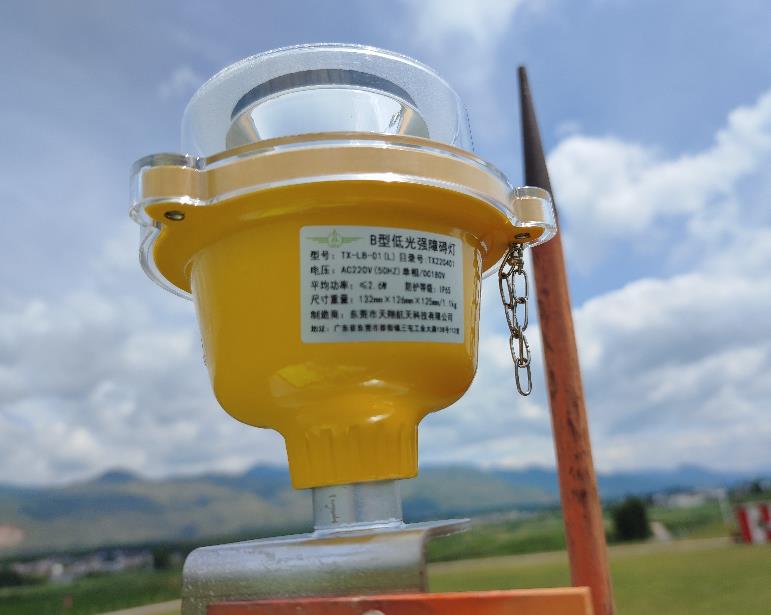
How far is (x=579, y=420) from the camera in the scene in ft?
5.51

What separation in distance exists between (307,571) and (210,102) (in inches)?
31.6

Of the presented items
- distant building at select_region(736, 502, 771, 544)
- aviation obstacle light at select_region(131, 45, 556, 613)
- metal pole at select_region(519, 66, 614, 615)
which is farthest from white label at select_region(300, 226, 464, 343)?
distant building at select_region(736, 502, 771, 544)

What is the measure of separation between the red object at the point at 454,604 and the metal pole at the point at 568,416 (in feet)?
3.63

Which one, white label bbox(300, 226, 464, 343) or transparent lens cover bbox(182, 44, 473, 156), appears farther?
transparent lens cover bbox(182, 44, 473, 156)

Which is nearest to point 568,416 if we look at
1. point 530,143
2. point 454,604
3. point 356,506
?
point 530,143

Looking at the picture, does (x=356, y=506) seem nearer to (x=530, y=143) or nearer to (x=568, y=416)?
(x=568, y=416)

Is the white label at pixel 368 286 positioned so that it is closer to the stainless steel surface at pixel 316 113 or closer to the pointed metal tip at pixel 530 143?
the stainless steel surface at pixel 316 113

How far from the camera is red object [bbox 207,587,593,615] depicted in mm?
581

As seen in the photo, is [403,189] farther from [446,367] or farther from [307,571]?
[307,571]

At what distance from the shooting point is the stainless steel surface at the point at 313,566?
0.67 metres

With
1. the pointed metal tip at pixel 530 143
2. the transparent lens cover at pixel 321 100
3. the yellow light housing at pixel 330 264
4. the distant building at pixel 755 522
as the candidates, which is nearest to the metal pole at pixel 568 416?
the pointed metal tip at pixel 530 143

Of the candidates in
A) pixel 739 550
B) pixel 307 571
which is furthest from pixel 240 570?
pixel 739 550

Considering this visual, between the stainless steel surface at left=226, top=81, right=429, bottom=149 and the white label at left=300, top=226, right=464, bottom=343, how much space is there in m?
0.18

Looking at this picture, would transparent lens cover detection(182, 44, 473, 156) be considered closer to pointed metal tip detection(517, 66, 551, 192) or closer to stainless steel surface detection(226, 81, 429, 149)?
stainless steel surface detection(226, 81, 429, 149)
